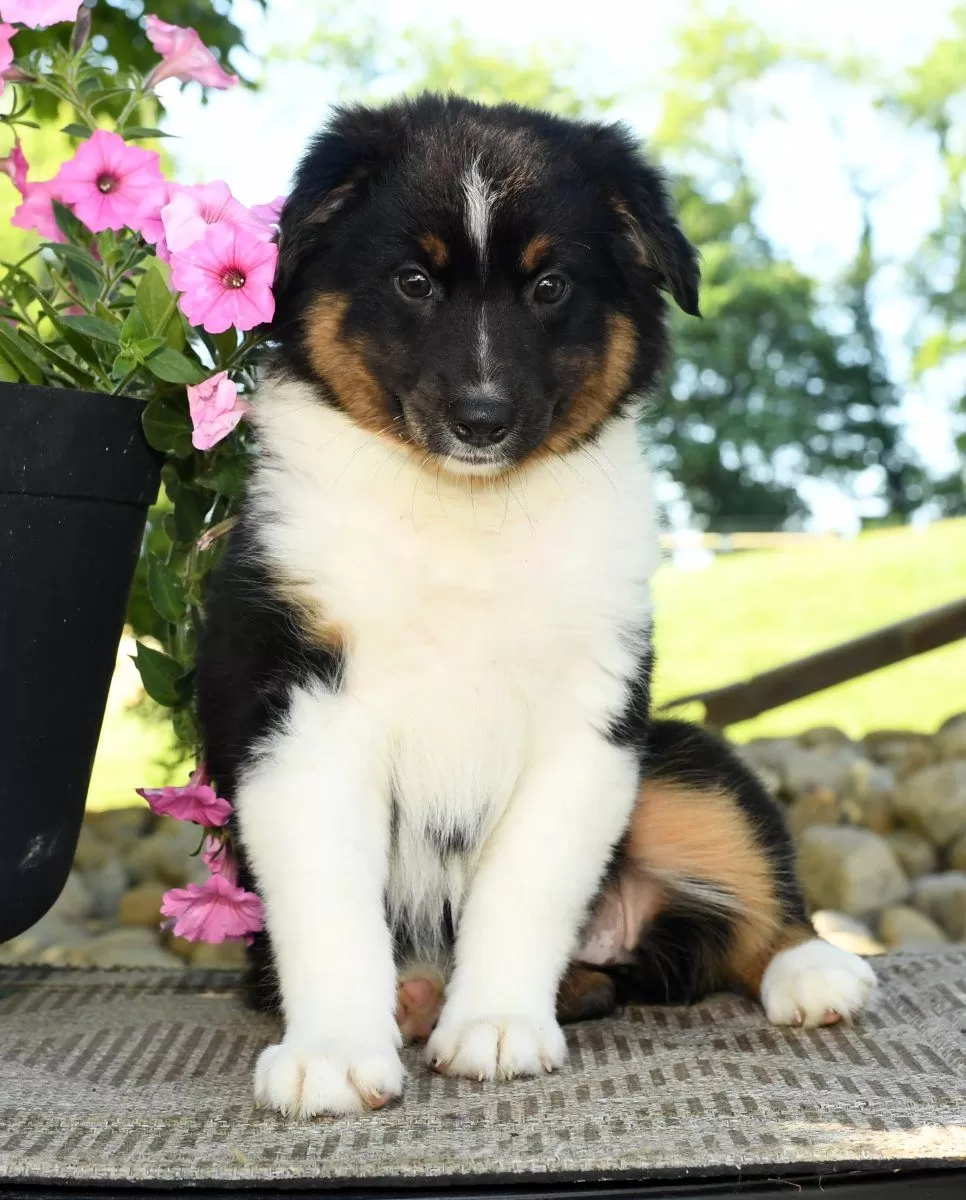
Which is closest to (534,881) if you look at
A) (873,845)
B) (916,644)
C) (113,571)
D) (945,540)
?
(113,571)

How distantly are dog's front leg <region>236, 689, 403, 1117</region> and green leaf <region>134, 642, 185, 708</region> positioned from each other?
0.53m

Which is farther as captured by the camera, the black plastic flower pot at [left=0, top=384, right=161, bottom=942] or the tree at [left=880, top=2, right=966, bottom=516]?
the tree at [left=880, top=2, right=966, bottom=516]

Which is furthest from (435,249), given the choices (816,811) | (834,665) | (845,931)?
(834,665)

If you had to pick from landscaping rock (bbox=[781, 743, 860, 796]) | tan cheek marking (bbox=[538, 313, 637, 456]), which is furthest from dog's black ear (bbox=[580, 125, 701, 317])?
landscaping rock (bbox=[781, 743, 860, 796])

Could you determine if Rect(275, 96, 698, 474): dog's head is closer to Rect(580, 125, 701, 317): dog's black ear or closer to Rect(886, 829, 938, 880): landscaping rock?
Rect(580, 125, 701, 317): dog's black ear

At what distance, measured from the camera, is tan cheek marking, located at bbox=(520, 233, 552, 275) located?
8.34 feet

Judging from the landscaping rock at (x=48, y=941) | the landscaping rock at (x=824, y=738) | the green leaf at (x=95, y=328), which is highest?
the green leaf at (x=95, y=328)

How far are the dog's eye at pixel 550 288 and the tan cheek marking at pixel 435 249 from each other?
18 centimetres

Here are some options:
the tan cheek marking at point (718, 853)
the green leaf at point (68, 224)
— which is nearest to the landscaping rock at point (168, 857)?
the tan cheek marking at point (718, 853)

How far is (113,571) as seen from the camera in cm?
257

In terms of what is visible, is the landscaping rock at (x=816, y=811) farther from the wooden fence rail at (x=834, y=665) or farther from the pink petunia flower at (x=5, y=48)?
the pink petunia flower at (x=5, y=48)

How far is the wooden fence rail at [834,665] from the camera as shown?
20.4ft

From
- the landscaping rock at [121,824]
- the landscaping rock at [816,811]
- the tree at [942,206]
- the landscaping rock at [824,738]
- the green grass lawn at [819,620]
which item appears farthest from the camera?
the tree at [942,206]

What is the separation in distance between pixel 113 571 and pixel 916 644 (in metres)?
4.52
